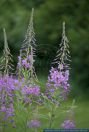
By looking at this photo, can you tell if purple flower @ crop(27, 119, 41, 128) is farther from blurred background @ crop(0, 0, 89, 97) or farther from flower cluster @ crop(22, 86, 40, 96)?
blurred background @ crop(0, 0, 89, 97)

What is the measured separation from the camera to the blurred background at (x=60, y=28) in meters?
10.6

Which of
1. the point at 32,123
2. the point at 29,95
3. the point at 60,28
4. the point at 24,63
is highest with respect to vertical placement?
the point at 60,28

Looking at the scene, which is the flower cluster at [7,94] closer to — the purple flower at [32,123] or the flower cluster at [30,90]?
the flower cluster at [30,90]

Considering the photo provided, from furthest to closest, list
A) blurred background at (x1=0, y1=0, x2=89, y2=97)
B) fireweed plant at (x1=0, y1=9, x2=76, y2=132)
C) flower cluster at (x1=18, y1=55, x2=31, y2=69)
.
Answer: blurred background at (x1=0, y1=0, x2=89, y2=97)
flower cluster at (x1=18, y1=55, x2=31, y2=69)
fireweed plant at (x1=0, y1=9, x2=76, y2=132)

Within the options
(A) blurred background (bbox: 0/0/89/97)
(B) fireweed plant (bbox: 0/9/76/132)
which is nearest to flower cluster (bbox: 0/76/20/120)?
(B) fireweed plant (bbox: 0/9/76/132)

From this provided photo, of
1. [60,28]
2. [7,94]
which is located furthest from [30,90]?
[60,28]

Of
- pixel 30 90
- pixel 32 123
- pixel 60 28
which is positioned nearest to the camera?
pixel 30 90

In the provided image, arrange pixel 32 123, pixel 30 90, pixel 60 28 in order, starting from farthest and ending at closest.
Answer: pixel 60 28, pixel 32 123, pixel 30 90

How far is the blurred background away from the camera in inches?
417

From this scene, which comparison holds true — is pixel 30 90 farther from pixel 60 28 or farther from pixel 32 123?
pixel 60 28

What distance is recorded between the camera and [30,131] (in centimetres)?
567

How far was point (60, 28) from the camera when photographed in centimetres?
1099

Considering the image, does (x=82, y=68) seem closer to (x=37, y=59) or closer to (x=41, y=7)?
(x=41, y=7)

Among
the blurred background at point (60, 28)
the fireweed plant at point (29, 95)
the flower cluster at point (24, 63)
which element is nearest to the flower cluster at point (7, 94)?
the fireweed plant at point (29, 95)
